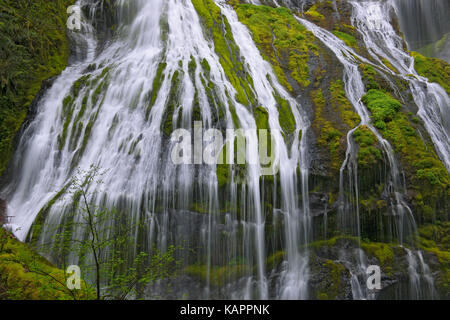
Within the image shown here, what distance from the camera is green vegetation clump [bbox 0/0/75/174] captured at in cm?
1036

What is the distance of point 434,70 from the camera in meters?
14.7

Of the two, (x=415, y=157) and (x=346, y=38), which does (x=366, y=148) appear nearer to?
(x=415, y=157)

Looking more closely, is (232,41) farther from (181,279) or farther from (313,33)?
(181,279)

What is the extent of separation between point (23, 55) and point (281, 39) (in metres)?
11.9

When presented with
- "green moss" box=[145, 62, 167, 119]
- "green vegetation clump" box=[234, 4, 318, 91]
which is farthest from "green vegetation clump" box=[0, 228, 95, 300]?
"green vegetation clump" box=[234, 4, 318, 91]

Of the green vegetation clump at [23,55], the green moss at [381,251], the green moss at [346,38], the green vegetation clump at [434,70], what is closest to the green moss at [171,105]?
the green vegetation clump at [23,55]

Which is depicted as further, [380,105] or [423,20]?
[423,20]

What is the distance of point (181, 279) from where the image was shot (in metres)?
7.96

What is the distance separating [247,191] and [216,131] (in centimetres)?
230

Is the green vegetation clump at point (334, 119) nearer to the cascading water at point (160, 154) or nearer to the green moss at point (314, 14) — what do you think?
the cascading water at point (160, 154)

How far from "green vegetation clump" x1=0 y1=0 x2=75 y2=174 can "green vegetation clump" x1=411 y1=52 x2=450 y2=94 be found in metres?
17.3

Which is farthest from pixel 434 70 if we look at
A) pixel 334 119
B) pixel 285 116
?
pixel 285 116
